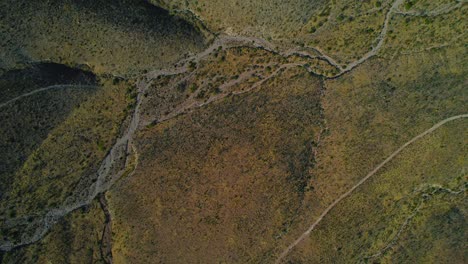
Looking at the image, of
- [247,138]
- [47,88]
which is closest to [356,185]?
[247,138]

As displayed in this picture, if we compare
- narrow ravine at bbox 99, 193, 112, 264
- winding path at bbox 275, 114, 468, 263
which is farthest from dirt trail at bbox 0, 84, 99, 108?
winding path at bbox 275, 114, 468, 263

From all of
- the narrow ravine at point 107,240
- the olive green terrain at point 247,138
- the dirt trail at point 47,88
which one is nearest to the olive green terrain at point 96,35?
the olive green terrain at point 247,138

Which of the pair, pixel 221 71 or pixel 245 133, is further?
pixel 221 71

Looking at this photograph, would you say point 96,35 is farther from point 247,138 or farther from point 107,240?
point 107,240

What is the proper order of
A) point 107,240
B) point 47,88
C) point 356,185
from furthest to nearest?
point 107,240 → point 47,88 → point 356,185

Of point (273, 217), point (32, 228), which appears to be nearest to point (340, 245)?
point (273, 217)

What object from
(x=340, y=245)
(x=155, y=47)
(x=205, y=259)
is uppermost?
(x=155, y=47)

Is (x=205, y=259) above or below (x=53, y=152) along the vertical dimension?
below

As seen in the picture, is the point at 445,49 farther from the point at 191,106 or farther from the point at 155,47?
the point at 155,47

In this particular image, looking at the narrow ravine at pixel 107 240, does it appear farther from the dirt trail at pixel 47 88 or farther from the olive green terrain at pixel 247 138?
A: the dirt trail at pixel 47 88
